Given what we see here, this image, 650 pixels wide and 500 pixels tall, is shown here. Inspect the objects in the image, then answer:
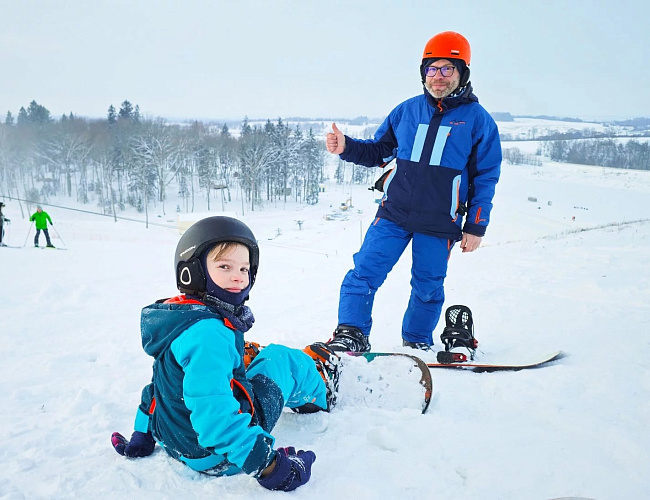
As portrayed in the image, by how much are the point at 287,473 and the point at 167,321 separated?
0.76m

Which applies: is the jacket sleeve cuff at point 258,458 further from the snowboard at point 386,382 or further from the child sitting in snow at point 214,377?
the snowboard at point 386,382

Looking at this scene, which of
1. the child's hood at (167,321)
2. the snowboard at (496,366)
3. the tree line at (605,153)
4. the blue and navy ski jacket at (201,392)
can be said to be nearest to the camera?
the blue and navy ski jacket at (201,392)

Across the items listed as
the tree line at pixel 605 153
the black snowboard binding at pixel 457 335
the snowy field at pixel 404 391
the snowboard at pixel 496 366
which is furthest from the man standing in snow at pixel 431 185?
the tree line at pixel 605 153

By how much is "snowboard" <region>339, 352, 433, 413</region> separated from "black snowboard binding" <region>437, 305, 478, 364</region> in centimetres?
60

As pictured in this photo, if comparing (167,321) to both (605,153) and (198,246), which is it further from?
(605,153)

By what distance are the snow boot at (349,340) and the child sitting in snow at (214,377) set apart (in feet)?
3.23

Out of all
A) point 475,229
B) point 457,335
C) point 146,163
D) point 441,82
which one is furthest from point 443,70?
point 146,163

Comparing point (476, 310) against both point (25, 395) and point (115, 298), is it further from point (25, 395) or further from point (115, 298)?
point (115, 298)

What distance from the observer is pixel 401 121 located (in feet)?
11.0

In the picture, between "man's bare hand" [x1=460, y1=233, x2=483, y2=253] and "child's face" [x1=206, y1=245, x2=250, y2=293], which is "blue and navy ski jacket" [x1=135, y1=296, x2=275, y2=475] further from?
"man's bare hand" [x1=460, y1=233, x2=483, y2=253]

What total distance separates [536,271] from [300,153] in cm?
5624

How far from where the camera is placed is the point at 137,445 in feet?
6.30

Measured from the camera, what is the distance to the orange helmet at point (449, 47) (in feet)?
9.76

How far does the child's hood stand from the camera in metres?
1.64
